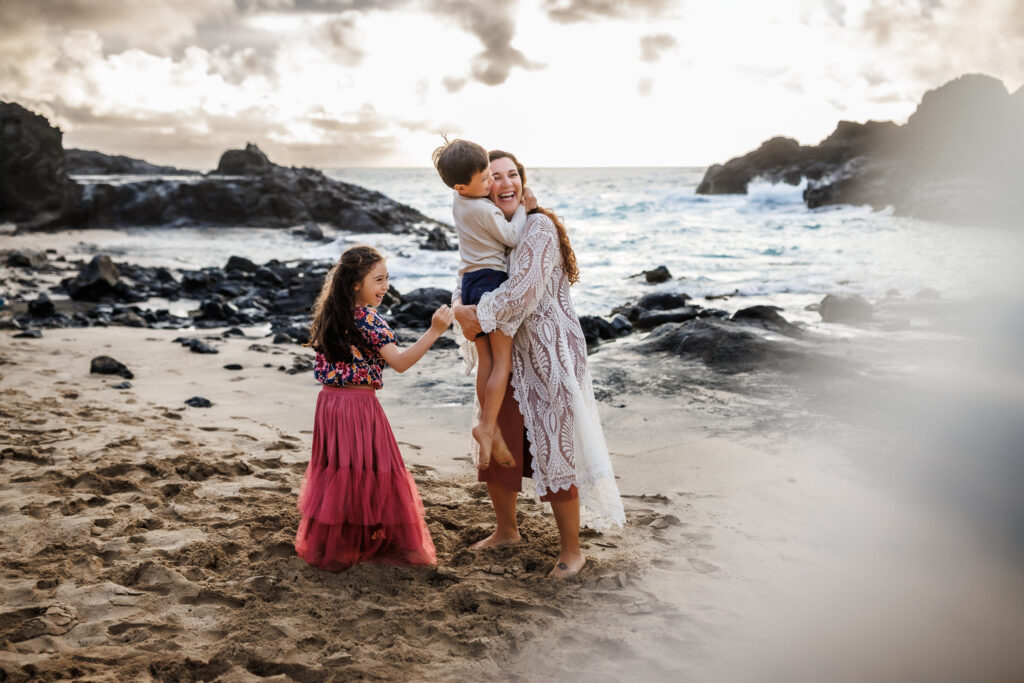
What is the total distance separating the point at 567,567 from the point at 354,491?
1103 mm

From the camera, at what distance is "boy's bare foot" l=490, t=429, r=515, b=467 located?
11.4ft

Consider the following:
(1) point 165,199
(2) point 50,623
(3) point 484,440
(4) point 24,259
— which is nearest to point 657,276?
(3) point 484,440

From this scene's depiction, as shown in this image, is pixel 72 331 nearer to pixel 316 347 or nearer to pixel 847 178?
pixel 316 347

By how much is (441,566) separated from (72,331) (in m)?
8.23

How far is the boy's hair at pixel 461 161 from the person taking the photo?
321 cm

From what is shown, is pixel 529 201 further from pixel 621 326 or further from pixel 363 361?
pixel 621 326

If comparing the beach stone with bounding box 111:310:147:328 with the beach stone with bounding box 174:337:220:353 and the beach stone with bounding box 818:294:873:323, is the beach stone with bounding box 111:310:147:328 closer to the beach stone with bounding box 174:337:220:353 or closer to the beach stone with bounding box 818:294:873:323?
the beach stone with bounding box 174:337:220:353

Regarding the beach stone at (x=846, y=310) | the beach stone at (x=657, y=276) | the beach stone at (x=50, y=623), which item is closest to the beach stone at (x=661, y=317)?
the beach stone at (x=846, y=310)

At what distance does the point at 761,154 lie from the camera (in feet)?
182

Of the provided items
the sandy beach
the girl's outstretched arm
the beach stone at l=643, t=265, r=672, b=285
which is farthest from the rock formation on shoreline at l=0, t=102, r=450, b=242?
the girl's outstretched arm

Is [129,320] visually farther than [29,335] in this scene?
Yes

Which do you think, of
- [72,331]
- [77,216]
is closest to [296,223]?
[77,216]

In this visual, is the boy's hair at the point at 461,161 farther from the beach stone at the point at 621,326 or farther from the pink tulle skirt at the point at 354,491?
the beach stone at the point at 621,326

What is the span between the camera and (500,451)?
349 cm
